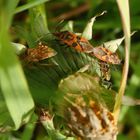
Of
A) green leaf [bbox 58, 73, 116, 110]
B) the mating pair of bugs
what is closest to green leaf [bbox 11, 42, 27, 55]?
the mating pair of bugs

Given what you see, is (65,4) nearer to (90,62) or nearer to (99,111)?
(90,62)

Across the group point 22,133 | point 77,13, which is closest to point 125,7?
point 22,133

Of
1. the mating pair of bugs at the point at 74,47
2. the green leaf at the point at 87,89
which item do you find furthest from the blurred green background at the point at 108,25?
the green leaf at the point at 87,89

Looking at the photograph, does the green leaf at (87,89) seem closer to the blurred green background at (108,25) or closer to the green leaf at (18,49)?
the green leaf at (18,49)

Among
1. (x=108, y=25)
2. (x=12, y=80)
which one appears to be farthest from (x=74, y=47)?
(x=108, y=25)

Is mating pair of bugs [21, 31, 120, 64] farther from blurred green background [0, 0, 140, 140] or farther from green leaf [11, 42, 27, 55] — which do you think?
blurred green background [0, 0, 140, 140]

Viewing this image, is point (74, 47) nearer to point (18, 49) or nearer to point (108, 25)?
point (18, 49)
